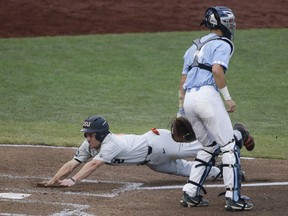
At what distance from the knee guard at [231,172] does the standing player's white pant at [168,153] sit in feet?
4.45

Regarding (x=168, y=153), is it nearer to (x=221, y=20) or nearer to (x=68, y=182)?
(x=68, y=182)

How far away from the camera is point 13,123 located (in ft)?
46.5

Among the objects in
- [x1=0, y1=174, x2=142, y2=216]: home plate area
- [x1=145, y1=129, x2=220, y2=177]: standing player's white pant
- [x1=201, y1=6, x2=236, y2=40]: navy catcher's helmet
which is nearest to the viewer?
[x1=0, y1=174, x2=142, y2=216]: home plate area

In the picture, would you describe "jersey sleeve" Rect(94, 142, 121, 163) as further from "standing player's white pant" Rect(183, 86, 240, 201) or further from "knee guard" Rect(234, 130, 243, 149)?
"knee guard" Rect(234, 130, 243, 149)

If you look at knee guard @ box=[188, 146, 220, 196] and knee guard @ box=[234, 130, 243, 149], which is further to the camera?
knee guard @ box=[234, 130, 243, 149]

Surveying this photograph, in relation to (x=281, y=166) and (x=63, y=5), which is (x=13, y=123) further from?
(x=63, y=5)

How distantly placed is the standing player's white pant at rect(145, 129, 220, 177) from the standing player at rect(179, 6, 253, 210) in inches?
41.9

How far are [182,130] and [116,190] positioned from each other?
938 mm

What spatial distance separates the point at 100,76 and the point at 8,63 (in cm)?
226

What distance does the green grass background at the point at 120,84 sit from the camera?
→ 13.8 m

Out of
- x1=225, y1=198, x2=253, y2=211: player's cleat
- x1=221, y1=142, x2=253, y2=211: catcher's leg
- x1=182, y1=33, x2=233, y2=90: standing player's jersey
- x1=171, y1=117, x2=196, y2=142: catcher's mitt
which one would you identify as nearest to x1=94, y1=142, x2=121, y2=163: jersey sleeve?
x1=171, y1=117, x2=196, y2=142: catcher's mitt

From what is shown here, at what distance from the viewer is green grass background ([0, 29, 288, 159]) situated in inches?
543

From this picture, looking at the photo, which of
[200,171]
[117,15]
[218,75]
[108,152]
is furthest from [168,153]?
[117,15]

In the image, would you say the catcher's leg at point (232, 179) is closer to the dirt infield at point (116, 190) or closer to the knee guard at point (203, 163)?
the dirt infield at point (116, 190)
